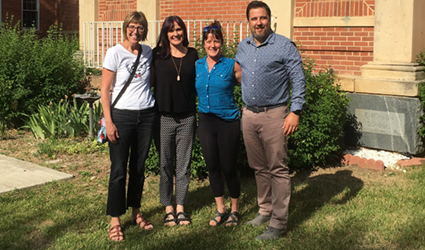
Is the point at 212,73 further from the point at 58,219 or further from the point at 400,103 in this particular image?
the point at 400,103

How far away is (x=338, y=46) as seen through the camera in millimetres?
7410

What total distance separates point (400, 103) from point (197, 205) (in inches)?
126

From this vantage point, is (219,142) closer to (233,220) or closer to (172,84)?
(172,84)

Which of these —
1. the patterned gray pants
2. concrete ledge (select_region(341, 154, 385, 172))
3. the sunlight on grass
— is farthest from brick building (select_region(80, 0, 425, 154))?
the patterned gray pants

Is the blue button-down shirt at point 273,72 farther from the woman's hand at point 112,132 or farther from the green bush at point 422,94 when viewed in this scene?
the green bush at point 422,94

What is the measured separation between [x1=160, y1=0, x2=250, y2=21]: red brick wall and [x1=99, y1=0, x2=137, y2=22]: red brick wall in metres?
1.03

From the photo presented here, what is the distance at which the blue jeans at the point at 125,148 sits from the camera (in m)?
4.19

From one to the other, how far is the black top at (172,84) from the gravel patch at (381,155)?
3459 millimetres

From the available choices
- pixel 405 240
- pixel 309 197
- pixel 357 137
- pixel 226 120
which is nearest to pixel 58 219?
pixel 226 120

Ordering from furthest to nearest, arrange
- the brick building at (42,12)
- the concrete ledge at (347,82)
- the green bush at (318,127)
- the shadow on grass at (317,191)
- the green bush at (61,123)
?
the brick building at (42,12) → the green bush at (61,123) → the concrete ledge at (347,82) → the green bush at (318,127) → the shadow on grass at (317,191)

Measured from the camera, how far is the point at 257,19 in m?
4.08

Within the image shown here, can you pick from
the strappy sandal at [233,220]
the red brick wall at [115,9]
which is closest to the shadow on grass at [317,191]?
the strappy sandal at [233,220]

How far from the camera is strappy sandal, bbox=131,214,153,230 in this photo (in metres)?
4.53

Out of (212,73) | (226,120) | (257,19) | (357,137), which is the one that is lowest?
(357,137)
